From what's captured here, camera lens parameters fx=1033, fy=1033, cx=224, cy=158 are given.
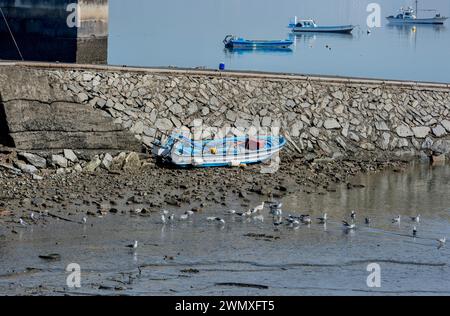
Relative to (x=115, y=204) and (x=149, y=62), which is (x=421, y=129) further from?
(x=149, y=62)

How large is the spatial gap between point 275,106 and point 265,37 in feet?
176

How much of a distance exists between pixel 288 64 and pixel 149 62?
32.8 ft

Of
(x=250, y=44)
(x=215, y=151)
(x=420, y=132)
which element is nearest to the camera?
(x=215, y=151)

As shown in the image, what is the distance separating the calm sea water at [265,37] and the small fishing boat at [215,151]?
1081 inches

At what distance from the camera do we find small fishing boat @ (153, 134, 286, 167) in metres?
28.1

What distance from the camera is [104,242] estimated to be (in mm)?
22250

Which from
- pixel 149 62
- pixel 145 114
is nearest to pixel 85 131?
pixel 145 114

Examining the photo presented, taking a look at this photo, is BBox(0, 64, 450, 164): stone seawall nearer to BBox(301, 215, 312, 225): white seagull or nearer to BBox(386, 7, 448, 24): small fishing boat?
BBox(301, 215, 312, 225): white seagull

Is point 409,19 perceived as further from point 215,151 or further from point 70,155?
point 70,155

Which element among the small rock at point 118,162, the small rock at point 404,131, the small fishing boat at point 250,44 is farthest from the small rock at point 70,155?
the small fishing boat at point 250,44

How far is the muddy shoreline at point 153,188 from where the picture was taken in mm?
24312

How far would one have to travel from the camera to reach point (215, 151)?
93.5ft

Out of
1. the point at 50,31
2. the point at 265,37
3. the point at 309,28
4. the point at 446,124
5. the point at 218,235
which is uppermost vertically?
the point at 309,28

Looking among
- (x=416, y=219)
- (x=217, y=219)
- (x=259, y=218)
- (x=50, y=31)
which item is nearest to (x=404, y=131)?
(x=416, y=219)
